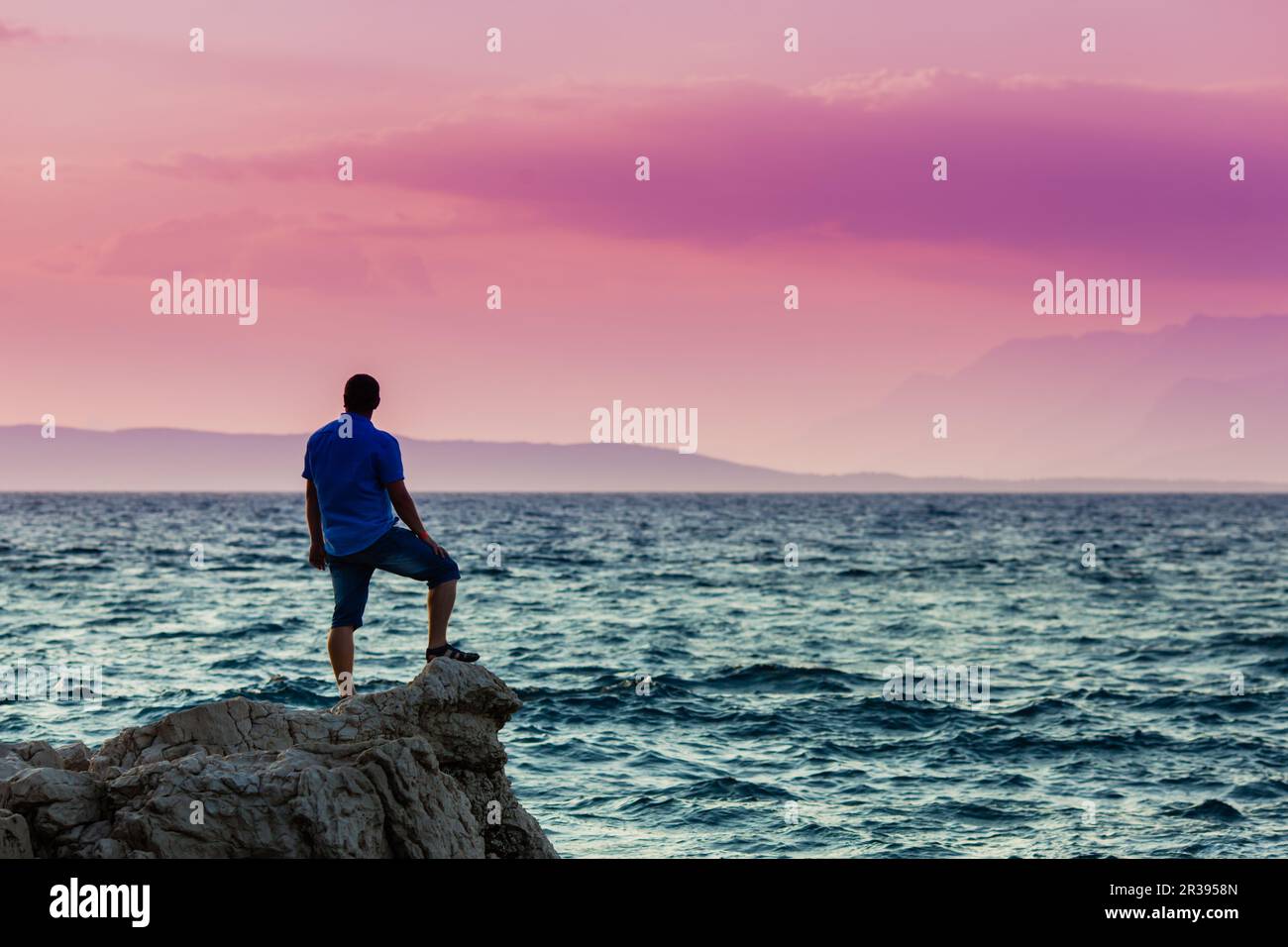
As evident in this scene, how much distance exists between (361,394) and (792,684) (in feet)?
52.0

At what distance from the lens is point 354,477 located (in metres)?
9.01

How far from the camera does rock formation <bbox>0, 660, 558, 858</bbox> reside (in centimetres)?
705

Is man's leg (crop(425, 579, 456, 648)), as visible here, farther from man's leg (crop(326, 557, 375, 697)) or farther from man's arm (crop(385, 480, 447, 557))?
man's leg (crop(326, 557, 375, 697))

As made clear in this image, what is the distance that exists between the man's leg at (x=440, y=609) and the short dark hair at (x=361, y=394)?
4.36 ft

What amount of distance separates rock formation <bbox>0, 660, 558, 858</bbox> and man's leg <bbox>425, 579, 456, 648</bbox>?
0.28 metres

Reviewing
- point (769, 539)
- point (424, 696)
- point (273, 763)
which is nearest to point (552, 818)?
point (424, 696)

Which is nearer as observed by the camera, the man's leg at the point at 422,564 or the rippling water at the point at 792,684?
the man's leg at the point at 422,564

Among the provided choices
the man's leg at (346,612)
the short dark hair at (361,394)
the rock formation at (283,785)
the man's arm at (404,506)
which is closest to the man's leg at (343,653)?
the man's leg at (346,612)

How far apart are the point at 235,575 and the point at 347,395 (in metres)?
39.3

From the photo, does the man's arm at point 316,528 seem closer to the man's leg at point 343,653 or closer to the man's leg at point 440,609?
the man's leg at point 343,653

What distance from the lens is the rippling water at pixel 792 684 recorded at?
14914mm

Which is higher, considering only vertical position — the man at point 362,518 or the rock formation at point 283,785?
the man at point 362,518

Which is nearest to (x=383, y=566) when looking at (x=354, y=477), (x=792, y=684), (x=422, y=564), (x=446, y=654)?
(x=422, y=564)
